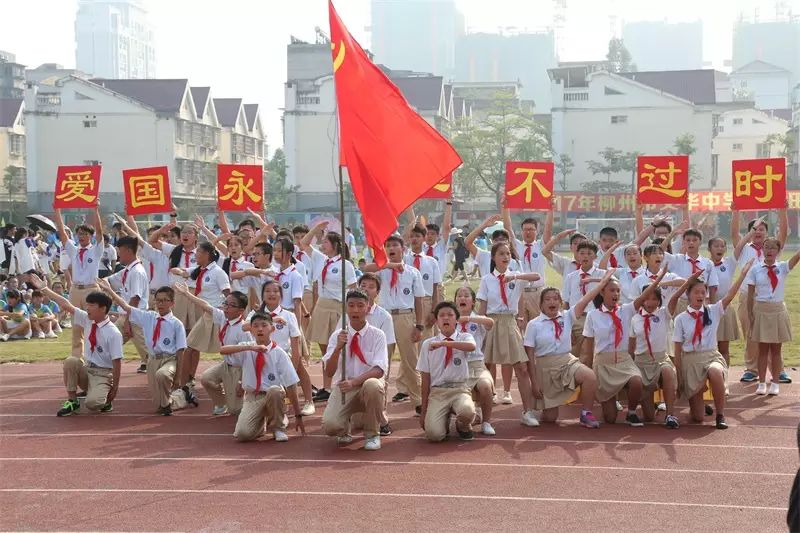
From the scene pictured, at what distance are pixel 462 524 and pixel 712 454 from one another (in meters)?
2.90

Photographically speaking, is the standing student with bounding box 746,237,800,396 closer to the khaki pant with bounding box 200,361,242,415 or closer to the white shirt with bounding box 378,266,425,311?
the white shirt with bounding box 378,266,425,311

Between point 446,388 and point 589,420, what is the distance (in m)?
1.45

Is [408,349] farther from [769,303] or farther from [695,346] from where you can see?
[769,303]

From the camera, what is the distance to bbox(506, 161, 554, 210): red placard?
1334 cm

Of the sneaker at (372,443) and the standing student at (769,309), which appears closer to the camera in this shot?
the sneaker at (372,443)

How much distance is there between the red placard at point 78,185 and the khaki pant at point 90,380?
3.79m

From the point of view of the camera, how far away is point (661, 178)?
13188 millimetres

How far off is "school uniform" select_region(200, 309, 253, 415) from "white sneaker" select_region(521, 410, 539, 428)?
282 cm

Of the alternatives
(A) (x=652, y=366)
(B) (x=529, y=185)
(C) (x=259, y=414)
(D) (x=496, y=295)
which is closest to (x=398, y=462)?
(C) (x=259, y=414)

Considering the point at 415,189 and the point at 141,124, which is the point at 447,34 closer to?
the point at 141,124

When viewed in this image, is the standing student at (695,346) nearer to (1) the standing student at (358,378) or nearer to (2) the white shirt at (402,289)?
(2) the white shirt at (402,289)

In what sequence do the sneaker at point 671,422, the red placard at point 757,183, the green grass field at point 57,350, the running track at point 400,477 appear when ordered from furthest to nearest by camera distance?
1. the green grass field at point 57,350
2. the red placard at point 757,183
3. the sneaker at point 671,422
4. the running track at point 400,477

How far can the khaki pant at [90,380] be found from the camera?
426 inches

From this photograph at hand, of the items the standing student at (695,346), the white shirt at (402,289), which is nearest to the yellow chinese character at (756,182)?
the standing student at (695,346)
